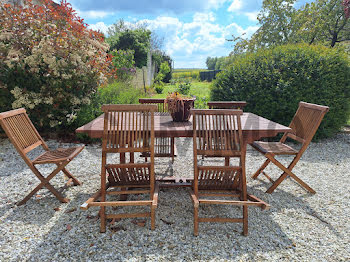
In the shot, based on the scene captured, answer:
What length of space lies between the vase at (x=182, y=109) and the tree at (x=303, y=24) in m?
7.99

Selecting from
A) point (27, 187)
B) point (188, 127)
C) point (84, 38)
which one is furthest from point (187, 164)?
point (84, 38)

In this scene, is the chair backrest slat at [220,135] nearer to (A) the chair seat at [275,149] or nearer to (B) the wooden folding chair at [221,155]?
(B) the wooden folding chair at [221,155]

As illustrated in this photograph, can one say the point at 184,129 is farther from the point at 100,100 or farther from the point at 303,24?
the point at 303,24

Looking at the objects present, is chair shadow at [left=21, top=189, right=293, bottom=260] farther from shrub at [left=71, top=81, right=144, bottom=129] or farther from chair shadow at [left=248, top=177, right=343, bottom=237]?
shrub at [left=71, top=81, right=144, bottom=129]

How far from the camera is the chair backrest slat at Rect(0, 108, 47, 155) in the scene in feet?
8.32

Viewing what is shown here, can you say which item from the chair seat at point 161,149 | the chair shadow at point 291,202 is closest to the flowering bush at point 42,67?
the chair seat at point 161,149

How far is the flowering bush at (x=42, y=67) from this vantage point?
4719 mm

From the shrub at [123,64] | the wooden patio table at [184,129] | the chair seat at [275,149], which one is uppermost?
the shrub at [123,64]

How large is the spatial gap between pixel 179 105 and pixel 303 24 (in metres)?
9.55

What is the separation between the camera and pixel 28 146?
9.23 ft

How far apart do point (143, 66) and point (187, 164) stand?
11.3 meters

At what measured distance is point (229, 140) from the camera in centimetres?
246

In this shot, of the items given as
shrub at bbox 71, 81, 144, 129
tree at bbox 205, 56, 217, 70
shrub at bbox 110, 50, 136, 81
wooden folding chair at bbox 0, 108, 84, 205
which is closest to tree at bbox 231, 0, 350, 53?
shrub at bbox 110, 50, 136, 81

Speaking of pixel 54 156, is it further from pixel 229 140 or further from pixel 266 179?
pixel 266 179
